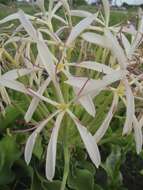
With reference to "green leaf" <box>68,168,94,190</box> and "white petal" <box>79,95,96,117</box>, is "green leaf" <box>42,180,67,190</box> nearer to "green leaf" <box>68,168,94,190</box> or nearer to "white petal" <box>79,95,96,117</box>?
"green leaf" <box>68,168,94,190</box>

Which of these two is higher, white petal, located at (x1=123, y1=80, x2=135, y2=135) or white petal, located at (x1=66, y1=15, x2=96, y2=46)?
white petal, located at (x1=66, y1=15, x2=96, y2=46)

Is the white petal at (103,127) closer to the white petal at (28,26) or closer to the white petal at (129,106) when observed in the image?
the white petal at (129,106)

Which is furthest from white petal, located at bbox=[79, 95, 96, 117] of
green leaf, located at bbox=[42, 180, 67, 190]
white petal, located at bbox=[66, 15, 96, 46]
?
green leaf, located at bbox=[42, 180, 67, 190]

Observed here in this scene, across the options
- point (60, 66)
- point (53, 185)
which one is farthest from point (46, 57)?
point (53, 185)

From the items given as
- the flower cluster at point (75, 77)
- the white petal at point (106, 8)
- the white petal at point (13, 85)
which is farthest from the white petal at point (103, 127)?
the white petal at point (106, 8)

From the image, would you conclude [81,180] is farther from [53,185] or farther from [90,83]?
[90,83]

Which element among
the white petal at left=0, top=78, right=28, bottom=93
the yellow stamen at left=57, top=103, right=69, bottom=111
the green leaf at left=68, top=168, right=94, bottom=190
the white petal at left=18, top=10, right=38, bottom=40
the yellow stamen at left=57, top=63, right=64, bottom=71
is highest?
the white petal at left=18, top=10, right=38, bottom=40

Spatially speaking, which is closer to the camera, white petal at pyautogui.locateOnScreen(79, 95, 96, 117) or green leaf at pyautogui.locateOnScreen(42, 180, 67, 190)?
white petal at pyautogui.locateOnScreen(79, 95, 96, 117)

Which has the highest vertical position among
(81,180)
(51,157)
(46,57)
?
(46,57)

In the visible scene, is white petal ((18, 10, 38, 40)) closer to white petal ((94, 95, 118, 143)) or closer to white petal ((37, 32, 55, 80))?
white petal ((37, 32, 55, 80))

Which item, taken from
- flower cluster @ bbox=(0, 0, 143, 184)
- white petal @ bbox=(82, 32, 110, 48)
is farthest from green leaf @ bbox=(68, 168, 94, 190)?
white petal @ bbox=(82, 32, 110, 48)

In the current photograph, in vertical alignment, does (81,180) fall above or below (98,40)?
below
